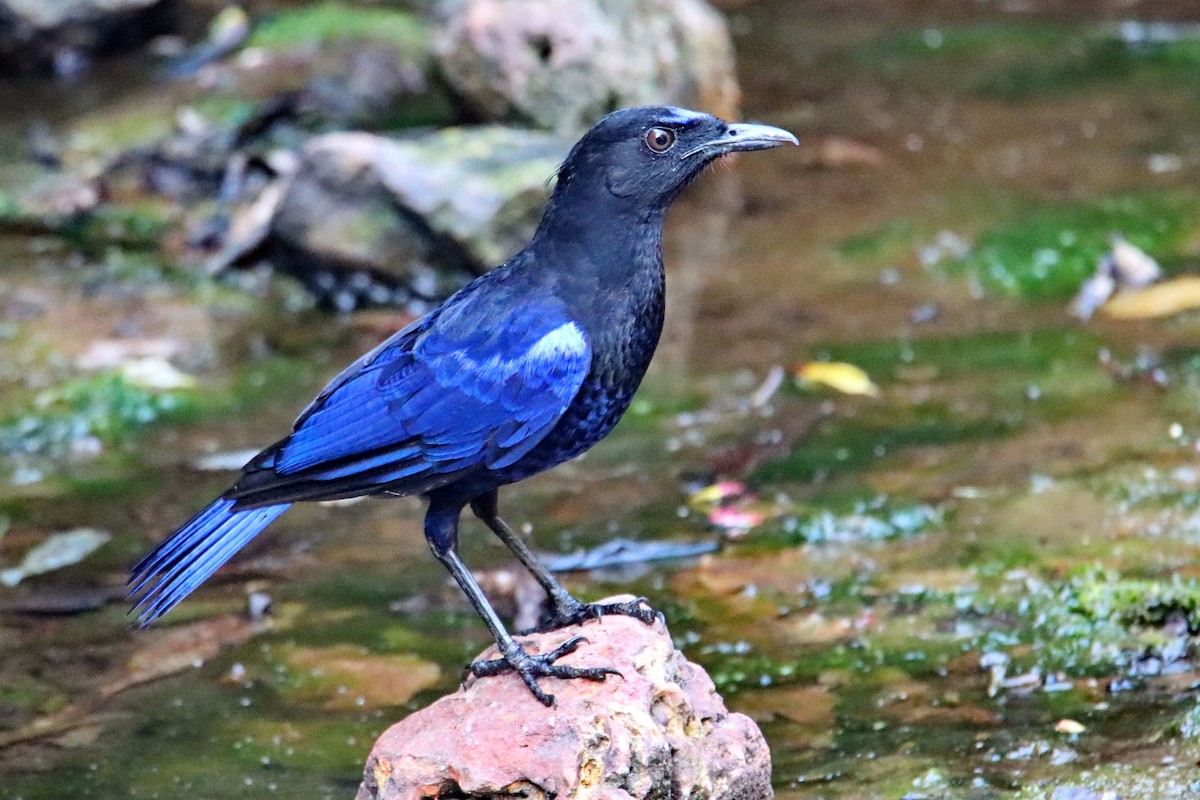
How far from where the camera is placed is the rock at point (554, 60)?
959 centimetres

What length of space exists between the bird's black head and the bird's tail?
47.3 inches

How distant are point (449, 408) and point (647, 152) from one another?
2.82 ft

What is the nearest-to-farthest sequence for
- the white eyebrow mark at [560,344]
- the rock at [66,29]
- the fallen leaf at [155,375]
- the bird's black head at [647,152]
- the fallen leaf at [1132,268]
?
the white eyebrow mark at [560,344] < the bird's black head at [647,152] < the fallen leaf at [155,375] < the fallen leaf at [1132,268] < the rock at [66,29]

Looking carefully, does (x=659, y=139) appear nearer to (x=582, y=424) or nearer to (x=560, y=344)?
(x=560, y=344)

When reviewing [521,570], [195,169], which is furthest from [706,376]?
[195,169]

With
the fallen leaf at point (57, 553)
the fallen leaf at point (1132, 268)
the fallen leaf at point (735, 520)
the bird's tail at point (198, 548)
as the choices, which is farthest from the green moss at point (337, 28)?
the bird's tail at point (198, 548)

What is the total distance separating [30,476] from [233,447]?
2.71 ft

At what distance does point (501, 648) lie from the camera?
4.03m

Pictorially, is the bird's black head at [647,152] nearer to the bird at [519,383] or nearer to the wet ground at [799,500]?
the bird at [519,383]

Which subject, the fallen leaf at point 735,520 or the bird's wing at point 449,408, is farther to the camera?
the fallen leaf at point 735,520

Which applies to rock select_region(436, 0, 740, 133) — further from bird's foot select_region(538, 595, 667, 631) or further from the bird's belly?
bird's foot select_region(538, 595, 667, 631)

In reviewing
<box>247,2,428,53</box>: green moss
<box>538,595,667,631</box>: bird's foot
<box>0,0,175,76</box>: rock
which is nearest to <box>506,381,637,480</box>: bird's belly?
<box>538,595,667,631</box>: bird's foot

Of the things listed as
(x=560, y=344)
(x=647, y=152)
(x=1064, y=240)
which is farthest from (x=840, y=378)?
(x=560, y=344)

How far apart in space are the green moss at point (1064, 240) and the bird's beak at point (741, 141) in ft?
13.2
